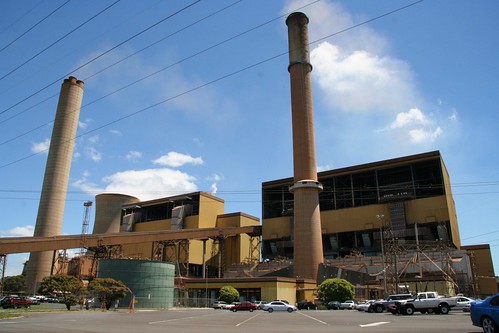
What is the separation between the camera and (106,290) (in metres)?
43.6

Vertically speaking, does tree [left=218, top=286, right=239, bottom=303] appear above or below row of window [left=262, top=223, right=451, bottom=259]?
below

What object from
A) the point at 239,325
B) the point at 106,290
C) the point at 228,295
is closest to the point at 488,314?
the point at 239,325

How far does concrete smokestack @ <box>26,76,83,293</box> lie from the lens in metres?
77.7

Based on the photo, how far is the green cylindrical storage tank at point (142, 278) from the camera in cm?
5269

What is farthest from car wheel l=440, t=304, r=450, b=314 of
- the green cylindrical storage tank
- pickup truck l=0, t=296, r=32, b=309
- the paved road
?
pickup truck l=0, t=296, r=32, b=309

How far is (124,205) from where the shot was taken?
10506 centimetres

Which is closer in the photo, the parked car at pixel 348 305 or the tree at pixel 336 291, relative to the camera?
the parked car at pixel 348 305

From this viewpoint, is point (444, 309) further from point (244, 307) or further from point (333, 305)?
point (244, 307)

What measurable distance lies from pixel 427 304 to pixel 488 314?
18021mm

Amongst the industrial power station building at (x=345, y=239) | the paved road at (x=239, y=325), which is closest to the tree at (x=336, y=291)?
the industrial power station building at (x=345, y=239)

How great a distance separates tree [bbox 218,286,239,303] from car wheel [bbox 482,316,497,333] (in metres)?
44.4

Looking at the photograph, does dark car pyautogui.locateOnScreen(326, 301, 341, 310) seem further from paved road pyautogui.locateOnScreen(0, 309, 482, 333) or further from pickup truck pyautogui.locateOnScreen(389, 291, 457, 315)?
paved road pyautogui.locateOnScreen(0, 309, 482, 333)

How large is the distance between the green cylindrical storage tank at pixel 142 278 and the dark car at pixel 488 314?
45058 millimetres

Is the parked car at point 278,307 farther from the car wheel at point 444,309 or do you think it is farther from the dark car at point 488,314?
the dark car at point 488,314
